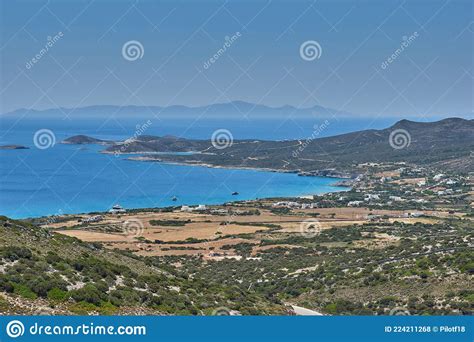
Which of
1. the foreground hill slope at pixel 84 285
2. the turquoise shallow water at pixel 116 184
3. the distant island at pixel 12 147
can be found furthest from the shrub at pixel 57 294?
the distant island at pixel 12 147

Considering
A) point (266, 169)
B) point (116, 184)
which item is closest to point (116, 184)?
point (116, 184)

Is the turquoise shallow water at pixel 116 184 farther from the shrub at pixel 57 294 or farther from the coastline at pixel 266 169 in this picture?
the shrub at pixel 57 294

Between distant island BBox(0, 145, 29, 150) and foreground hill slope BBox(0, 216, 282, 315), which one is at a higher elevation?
distant island BBox(0, 145, 29, 150)

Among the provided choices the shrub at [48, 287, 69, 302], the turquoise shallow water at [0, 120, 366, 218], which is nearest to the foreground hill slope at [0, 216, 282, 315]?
the shrub at [48, 287, 69, 302]

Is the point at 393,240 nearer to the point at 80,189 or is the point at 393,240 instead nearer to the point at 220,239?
the point at 220,239

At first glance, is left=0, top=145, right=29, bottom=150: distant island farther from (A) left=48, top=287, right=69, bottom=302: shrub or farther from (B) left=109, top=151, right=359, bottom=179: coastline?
(A) left=48, top=287, right=69, bottom=302: shrub

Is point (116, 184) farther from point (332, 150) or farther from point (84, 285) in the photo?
point (84, 285)
